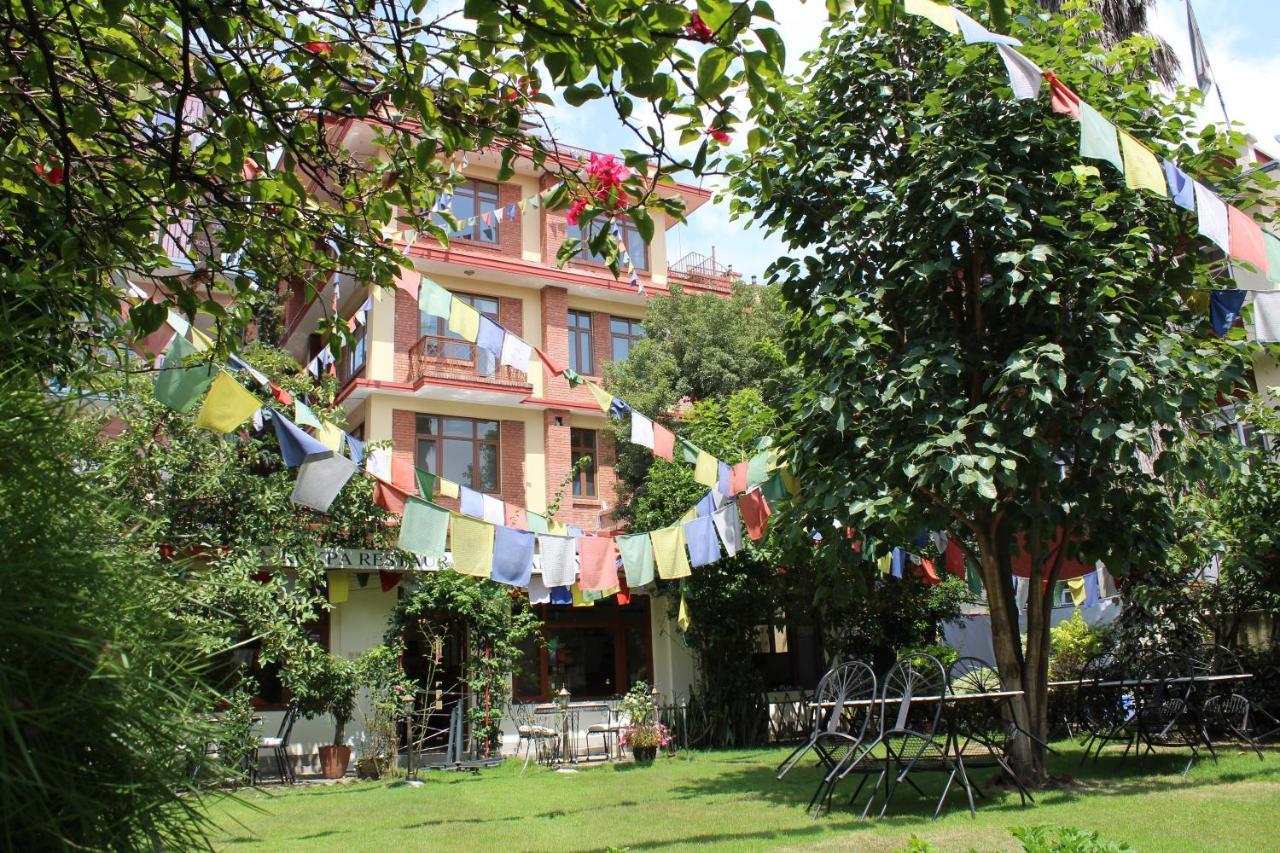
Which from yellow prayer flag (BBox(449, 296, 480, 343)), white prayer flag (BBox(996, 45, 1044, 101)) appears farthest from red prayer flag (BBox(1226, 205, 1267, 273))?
yellow prayer flag (BBox(449, 296, 480, 343))

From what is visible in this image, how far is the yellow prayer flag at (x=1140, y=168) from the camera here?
252 inches

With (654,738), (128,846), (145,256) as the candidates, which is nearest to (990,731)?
(654,738)

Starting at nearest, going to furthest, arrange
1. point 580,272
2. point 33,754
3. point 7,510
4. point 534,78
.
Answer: point 33,754 < point 7,510 < point 534,78 < point 580,272

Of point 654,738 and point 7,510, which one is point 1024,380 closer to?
point 7,510

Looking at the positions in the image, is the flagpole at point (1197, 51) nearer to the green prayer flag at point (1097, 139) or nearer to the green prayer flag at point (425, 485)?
the green prayer flag at point (1097, 139)

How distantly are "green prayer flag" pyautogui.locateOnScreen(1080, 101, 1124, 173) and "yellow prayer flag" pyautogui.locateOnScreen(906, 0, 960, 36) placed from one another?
113cm

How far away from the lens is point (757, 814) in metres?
7.23

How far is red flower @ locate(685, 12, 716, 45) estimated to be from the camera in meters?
3.17

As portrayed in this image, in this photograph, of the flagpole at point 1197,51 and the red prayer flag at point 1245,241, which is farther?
the flagpole at point 1197,51

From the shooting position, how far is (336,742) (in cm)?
1380

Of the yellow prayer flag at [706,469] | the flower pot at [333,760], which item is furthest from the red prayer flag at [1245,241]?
the flower pot at [333,760]

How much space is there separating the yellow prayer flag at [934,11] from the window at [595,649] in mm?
14654

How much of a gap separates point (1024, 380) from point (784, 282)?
103 inches

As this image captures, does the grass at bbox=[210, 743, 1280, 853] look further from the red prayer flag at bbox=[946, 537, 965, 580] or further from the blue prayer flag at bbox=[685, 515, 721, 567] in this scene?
the red prayer flag at bbox=[946, 537, 965, 580]
